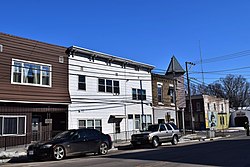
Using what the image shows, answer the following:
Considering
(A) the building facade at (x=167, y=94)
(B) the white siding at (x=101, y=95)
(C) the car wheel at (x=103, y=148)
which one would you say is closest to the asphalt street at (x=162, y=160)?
(C) the car wheel at (x=103, y=148)

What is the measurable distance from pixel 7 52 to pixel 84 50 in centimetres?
650

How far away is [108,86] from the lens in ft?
90.4

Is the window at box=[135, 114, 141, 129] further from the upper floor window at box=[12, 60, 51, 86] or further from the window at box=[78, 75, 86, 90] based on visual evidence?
the upper floor window at box=[12, 60, 51, 86]

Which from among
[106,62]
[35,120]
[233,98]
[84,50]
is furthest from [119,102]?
[233,98]

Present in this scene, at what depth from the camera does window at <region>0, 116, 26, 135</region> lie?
1960 cm

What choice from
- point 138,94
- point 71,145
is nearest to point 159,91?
point 138,94

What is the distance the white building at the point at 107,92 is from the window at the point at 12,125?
379cm

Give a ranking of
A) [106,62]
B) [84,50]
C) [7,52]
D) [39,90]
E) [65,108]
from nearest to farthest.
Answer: [7,52], [39,90], [65,108], [84,50], [106,62]

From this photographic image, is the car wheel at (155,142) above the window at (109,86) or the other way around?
the other way around

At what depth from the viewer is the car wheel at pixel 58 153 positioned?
14516 millimetres

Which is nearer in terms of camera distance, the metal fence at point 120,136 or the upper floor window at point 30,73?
the upper floor window at point 30,73

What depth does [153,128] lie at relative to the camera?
22000 mm

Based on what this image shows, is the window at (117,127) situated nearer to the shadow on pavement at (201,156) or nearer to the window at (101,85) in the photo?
the window at (101,85)

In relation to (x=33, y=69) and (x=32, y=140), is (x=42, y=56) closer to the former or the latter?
(x=33, y=69)
